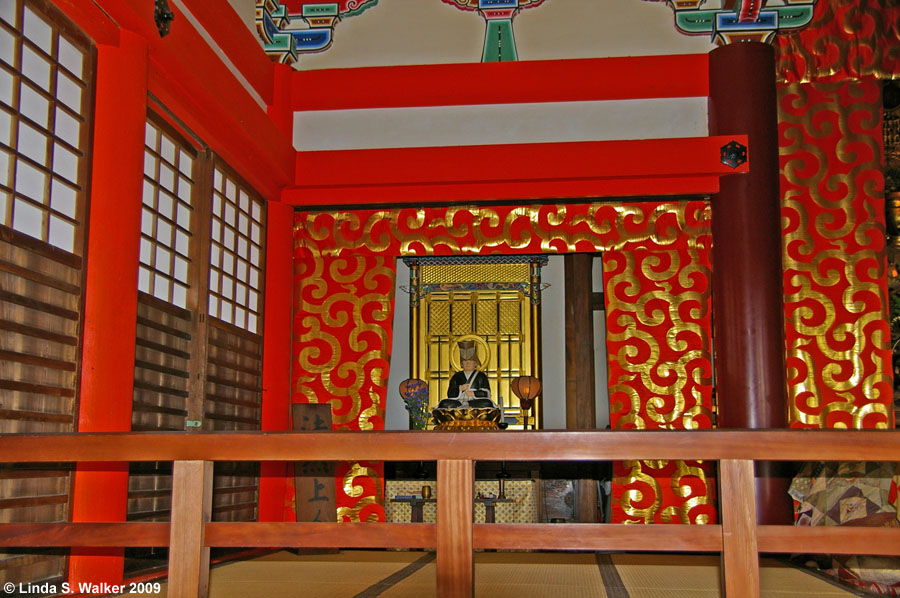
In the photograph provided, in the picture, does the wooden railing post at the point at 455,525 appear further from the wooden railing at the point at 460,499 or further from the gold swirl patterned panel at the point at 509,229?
the gold swirl patterned panel at the point at 509,229

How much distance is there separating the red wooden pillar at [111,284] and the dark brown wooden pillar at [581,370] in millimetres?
3825

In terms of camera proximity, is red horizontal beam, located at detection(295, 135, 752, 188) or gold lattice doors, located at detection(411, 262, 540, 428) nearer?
red horizontal beam, located at detection(295, 135, 752, 188)

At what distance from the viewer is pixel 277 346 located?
214 inches

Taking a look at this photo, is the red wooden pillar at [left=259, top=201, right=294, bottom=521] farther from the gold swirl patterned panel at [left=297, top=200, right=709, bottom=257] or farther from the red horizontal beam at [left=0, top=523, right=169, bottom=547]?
the red horizontal beam at [left=0, top=523, right=169, bottom=547]

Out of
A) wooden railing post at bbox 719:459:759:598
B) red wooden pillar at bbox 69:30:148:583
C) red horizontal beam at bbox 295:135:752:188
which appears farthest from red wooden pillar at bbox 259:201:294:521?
wooden railing post at bbox 719:459:759:598

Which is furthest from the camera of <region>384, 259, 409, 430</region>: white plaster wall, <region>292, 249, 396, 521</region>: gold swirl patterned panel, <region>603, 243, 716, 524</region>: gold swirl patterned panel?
<region>384, 259, 409, 430</region>: white plaster wall

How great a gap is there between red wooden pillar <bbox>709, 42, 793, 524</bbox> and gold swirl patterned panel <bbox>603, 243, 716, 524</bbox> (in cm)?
16

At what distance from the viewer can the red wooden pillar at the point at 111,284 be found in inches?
130

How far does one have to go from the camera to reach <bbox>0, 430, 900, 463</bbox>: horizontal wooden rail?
1.90 meters

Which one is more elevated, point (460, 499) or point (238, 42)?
point (238, 42)

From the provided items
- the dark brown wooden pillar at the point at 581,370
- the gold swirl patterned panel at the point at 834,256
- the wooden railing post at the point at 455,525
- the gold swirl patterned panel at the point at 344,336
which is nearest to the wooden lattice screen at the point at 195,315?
the gold swirl patterned panel at the point at 344,336

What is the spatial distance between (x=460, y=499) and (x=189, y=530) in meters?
0.61

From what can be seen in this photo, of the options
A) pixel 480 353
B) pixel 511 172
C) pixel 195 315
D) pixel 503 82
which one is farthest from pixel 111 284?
pixel 480 353

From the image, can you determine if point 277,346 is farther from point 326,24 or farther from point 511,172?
point 326,24
